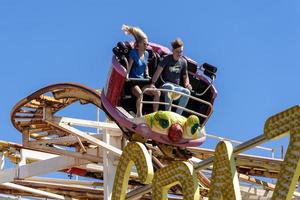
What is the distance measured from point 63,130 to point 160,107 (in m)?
2.85

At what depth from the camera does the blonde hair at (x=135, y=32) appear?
9.91 m

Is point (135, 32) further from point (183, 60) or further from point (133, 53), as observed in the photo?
point (183, 60)

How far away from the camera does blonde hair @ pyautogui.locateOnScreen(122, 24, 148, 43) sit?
9.91 metres

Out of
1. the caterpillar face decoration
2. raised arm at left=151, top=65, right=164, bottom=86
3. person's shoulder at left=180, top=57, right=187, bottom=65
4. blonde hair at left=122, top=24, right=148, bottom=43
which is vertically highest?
blonde hair at left=122, top=24, right=148, bottom=43

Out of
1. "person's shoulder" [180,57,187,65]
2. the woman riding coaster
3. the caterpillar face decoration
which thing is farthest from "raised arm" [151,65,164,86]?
the caterpillar face decoration

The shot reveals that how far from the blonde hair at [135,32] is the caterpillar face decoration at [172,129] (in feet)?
3.65

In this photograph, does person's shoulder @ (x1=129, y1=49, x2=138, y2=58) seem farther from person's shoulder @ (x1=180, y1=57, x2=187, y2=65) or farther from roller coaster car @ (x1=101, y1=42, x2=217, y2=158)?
person's shoulder @ (x1=180, y1=57, x2=187, y2=65)

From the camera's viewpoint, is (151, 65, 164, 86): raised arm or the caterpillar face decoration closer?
Answer: the caterpillar face decoration

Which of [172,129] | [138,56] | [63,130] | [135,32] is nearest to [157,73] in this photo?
[138,56]

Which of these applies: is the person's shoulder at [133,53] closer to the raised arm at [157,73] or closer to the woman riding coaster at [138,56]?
the woman riding coaster at [138,56]

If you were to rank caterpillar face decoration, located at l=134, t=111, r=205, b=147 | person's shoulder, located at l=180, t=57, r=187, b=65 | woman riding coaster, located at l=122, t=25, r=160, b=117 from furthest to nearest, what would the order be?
person's shoulder, located at l=180, t=57, r=187, b=65 < woman riding coaster, located at l=122, t=25, r=160, b=117 < caterpillar face decoration, located at l=134, t=111, r=205, b=147

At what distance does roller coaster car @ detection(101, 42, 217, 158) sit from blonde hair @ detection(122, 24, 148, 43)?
0.11m

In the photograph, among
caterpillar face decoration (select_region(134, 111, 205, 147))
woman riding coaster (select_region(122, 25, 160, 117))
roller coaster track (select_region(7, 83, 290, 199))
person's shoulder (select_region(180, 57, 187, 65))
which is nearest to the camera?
caterpillar face decoration (select_region(134, 111, 205, 147))

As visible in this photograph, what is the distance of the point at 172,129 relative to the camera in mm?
9062
